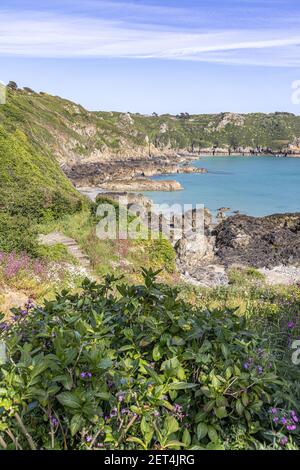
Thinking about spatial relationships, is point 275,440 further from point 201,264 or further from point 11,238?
point 201,264

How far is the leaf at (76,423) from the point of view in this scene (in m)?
2.16

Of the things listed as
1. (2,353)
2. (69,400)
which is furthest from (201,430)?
(2,353)

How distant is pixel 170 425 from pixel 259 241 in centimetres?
2997

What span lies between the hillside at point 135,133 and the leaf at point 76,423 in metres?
68.9

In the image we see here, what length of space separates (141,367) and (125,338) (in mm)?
355

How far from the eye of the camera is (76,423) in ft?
7.17

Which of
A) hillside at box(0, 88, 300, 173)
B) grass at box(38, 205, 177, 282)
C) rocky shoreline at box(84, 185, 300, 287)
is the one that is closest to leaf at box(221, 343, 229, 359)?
grass at box(38, 205, 177, 282)

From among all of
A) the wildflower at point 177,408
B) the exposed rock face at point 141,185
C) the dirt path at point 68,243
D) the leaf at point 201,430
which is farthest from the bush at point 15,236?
the exposed rock face at point 141,185

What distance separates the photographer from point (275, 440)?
247 cm

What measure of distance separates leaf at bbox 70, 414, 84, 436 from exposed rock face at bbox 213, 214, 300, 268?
24584 millimetres

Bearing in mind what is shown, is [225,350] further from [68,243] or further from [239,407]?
[68,243]

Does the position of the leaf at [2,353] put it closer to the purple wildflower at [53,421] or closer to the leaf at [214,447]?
the purple wildflower at [53,421]

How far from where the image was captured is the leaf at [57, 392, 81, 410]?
2207 millimetres

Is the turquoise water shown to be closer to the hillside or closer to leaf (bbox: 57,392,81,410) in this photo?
the hillside
